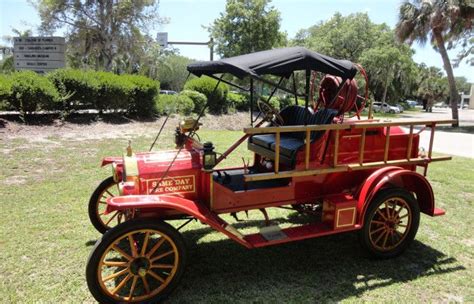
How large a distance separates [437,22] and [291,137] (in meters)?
19.2

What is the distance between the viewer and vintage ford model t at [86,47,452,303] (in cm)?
321

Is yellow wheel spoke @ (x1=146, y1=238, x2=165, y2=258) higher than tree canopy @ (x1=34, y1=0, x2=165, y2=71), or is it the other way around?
tree canopy @ (x1=34, y1=0, x2=165, y2=71)

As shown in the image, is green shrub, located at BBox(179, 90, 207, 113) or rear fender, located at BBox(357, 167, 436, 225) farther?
green shrub, located at BBox(179, 90, 207, 113)

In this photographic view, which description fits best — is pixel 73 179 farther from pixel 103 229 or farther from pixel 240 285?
pixel 240 285


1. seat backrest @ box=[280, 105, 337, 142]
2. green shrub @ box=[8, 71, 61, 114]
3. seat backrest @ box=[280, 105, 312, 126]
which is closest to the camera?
seat backrest @ box=[280, 105, 337, 142]

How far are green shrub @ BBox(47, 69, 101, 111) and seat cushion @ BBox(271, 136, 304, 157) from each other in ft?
31.5

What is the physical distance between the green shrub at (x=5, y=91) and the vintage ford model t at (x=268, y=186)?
792 centimetres

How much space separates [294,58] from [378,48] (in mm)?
35373

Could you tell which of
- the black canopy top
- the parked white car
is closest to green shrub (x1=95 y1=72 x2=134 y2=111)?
the black canopy top

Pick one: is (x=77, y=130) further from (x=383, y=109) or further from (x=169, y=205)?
(x=383, y=109)

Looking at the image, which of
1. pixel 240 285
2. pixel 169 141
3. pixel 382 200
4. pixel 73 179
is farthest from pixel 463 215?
pixel 169 141

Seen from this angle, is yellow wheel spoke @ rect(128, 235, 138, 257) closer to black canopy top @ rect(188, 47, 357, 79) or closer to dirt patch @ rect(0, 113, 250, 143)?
black canopy top @ rect(188, 47, 357, 79)

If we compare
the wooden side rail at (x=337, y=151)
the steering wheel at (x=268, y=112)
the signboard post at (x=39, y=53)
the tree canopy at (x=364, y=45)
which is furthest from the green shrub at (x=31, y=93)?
the tree canopy at (x=364, y=45)

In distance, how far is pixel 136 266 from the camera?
128 inches
